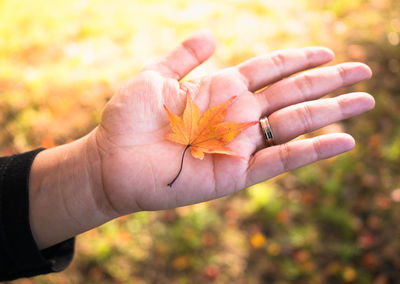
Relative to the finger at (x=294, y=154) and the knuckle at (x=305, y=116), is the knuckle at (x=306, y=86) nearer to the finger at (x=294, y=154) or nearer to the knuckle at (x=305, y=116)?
the knuckle at (x=305, y=116)

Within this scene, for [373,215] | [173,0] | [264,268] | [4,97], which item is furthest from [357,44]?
[4,97]

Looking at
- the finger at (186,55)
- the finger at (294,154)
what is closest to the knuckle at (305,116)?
the finger at (294,154)

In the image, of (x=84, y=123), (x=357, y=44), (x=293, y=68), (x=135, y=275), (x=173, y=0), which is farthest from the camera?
(x=173, y=0)

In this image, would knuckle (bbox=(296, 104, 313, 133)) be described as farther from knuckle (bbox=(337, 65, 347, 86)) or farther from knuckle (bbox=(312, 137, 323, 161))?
knuckle (bbox=(337, 65, 347, 86))

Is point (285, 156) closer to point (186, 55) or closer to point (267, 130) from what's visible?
point (267, 130)

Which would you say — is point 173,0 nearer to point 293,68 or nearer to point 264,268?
point 293,68

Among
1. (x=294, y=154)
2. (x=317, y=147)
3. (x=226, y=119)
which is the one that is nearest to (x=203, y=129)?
(x=226, y=119)

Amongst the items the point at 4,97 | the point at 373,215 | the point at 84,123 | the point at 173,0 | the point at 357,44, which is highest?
the point at 173,0
